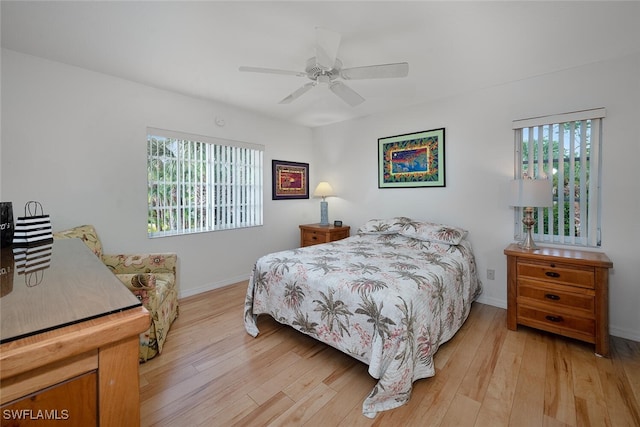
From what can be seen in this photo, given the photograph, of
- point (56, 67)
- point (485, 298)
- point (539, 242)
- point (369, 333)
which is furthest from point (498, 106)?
point (56, 67)

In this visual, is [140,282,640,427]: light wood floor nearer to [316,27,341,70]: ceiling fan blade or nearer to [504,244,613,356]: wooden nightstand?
[504,244,613,356]: wooden nightstand

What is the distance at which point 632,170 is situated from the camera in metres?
2.26

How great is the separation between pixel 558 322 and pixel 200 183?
3.85 metres

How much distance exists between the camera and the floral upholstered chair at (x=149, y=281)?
1.98m

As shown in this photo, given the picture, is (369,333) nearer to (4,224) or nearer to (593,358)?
(593,358)

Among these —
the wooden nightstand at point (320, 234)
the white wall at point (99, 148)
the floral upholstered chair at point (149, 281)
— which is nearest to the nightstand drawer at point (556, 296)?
the wooden nightstand at point (320, 234)

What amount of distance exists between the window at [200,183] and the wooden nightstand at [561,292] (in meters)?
3.17

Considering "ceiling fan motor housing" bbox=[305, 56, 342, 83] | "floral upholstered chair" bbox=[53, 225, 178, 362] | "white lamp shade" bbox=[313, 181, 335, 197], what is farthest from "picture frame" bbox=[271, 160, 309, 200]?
"ceiling fan motor housing" bbox=[305, 56, 342, 83]

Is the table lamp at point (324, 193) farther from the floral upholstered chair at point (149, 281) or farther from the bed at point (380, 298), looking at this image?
the floral upholstered chair at point (149, 281)

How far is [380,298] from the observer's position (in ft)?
5.49

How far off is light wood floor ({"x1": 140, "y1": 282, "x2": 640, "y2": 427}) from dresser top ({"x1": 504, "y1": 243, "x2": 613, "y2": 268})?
69 cm

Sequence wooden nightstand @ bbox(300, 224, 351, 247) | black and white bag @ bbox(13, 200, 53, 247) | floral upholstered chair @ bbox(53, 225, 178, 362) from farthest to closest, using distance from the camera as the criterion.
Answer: wooden nightstand @ bbox(300, 224, 351, 247), floral upholstered chair @ bbox(53, 225, 178, 362), black and white bag @ bbox(13, 200, 53, 247)

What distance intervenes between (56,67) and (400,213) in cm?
388

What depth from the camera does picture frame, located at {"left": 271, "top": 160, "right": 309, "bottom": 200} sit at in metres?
4.15
